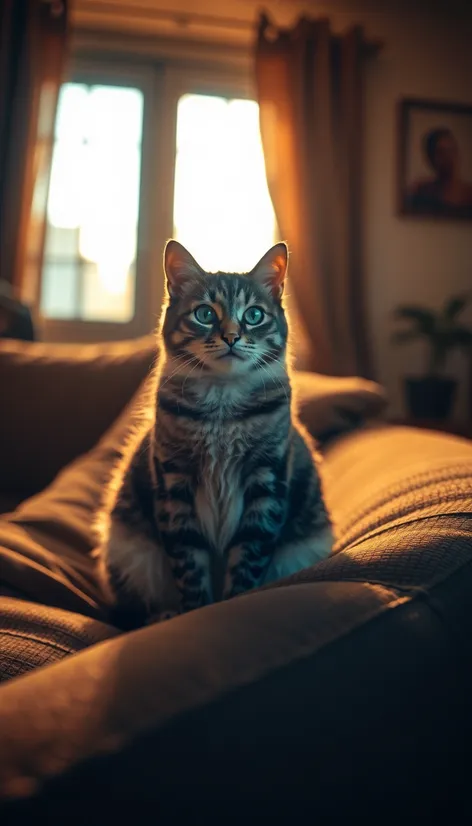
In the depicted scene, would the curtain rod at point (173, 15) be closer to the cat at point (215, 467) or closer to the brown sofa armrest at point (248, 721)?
the cat at point (215, 467)

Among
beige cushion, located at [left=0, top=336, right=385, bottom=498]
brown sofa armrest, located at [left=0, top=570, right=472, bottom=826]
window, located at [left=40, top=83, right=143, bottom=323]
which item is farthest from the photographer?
window, located at [left=40, top=83, right=143, bottom=323]

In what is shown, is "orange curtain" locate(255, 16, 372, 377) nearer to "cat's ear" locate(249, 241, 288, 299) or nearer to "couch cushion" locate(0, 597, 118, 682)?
"cat's ear" locate(249, 241, 288, 299)

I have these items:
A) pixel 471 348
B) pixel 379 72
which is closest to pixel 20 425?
pixel 471 348

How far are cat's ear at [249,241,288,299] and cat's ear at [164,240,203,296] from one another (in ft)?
0.33

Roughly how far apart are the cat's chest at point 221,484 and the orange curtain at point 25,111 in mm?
2692

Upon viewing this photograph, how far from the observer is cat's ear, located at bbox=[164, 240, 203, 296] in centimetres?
100

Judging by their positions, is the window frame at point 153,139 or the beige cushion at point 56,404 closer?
the beige cushion at point 56,404

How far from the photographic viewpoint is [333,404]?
151cm

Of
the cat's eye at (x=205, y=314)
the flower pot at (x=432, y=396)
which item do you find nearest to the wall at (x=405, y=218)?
the flower pot at (x=432, y=396)

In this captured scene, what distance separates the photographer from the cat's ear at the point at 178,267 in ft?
3.28

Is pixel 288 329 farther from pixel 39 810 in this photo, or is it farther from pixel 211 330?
pixel 39 810

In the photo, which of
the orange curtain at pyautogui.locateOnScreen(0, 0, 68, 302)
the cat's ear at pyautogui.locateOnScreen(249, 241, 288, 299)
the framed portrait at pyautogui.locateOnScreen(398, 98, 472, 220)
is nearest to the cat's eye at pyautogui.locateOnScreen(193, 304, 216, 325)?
the cat's ear at pyautogui.locateOnScreen(249, 241, 288, 299)

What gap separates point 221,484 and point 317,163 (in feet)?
9.83

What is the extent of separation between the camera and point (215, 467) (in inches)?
35.6
